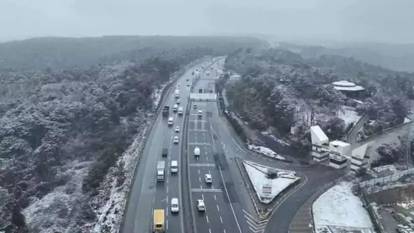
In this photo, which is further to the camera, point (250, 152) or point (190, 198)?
point (250, 152)

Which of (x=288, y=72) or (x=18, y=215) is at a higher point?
(x=288, y=72)

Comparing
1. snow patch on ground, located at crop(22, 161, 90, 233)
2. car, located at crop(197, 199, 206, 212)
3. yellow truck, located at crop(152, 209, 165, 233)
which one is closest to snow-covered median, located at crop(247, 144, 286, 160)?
car, located at crop(197, 199, 206, 212)

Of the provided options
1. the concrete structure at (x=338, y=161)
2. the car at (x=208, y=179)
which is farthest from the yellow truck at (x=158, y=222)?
the concrete structure at (x=338, y=161)

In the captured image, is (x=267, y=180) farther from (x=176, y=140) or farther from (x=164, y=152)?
(x=176, y=140)

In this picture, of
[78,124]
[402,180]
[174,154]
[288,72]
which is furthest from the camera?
[288,72]

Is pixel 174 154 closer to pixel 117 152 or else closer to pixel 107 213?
pixel 117 152

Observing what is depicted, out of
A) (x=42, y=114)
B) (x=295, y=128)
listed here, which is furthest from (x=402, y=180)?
(x=42, y=114)
